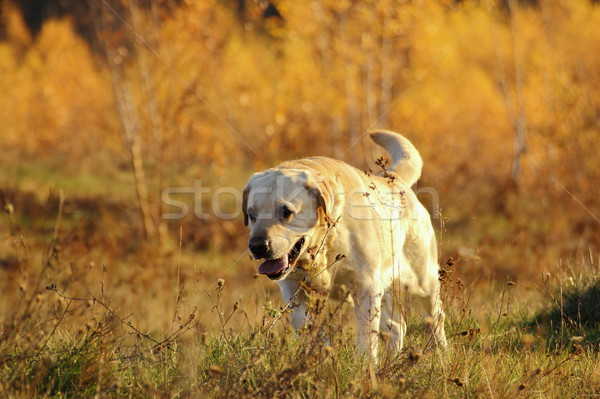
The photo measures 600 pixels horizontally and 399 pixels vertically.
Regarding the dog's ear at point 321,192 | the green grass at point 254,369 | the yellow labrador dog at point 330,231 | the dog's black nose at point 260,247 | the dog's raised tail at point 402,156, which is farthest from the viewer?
the dog's raised tail at point 402,156

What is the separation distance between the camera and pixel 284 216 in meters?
3.96

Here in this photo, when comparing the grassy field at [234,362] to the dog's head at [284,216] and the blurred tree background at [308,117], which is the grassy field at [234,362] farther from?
the blurred tree background at [308,117]

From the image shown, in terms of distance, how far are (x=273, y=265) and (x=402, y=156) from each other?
1.72m

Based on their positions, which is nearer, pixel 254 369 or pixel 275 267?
pixel 254 369

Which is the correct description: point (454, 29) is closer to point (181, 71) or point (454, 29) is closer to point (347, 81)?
point (347, 81)

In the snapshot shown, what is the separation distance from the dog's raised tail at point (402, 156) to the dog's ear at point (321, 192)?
43.8 inches

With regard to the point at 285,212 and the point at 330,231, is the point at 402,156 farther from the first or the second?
the point at 285,212

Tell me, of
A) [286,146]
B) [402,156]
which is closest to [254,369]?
[402,156]

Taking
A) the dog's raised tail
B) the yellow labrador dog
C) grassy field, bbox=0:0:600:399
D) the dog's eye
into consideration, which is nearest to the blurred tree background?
grassy field, bbox=0:0:600:399

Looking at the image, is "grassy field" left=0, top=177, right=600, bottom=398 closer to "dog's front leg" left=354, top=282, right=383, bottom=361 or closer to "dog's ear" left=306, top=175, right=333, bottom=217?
"dog's front leg" left=354, top=282, right=383, bottom=361

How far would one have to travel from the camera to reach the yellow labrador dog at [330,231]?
3.87m

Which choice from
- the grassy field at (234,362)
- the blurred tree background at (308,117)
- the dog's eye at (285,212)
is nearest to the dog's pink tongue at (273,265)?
the dog's eye at (285,212)

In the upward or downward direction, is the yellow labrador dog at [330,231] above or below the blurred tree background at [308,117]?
above

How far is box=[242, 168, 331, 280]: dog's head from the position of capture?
3.83 metres
